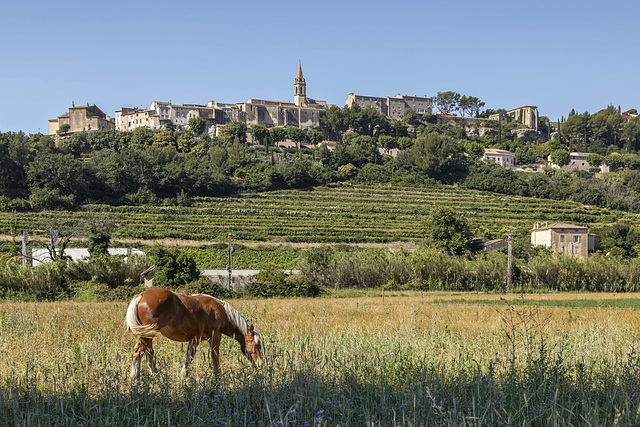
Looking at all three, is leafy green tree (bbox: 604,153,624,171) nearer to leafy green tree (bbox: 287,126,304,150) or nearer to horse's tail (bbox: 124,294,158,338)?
leafy green tree (bbox: 287,126,304,150)

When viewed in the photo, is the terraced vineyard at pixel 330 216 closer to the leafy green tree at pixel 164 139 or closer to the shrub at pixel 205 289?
the shrub at pixel 205 289

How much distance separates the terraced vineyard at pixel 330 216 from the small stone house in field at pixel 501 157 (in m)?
25.1

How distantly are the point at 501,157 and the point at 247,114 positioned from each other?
53246mm

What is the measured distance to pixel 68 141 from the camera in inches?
3278

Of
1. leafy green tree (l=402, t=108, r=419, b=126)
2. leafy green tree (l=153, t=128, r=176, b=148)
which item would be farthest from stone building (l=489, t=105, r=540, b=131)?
leafy green tree (l=153, t=128, r=176, b=148)

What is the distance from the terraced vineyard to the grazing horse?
40.1m

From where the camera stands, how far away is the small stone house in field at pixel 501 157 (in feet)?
305

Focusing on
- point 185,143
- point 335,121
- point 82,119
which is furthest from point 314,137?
point 82,119

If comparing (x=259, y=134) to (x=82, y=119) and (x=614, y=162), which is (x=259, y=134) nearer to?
(x=82, y=119)

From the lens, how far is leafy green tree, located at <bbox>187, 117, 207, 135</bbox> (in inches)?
3888

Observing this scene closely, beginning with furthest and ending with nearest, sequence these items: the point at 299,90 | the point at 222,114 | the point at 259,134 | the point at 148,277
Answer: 1. the point at 299,90
2. the point at 222,114
3. the point at 259,134
4. the point at 148,277

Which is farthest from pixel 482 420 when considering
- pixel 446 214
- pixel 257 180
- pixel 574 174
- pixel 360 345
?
pixel 574 174

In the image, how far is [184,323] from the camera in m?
Answer: 5.33

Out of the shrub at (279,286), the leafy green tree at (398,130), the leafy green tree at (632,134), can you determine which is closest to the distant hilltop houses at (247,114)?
the leafy green tree at (398,130)
